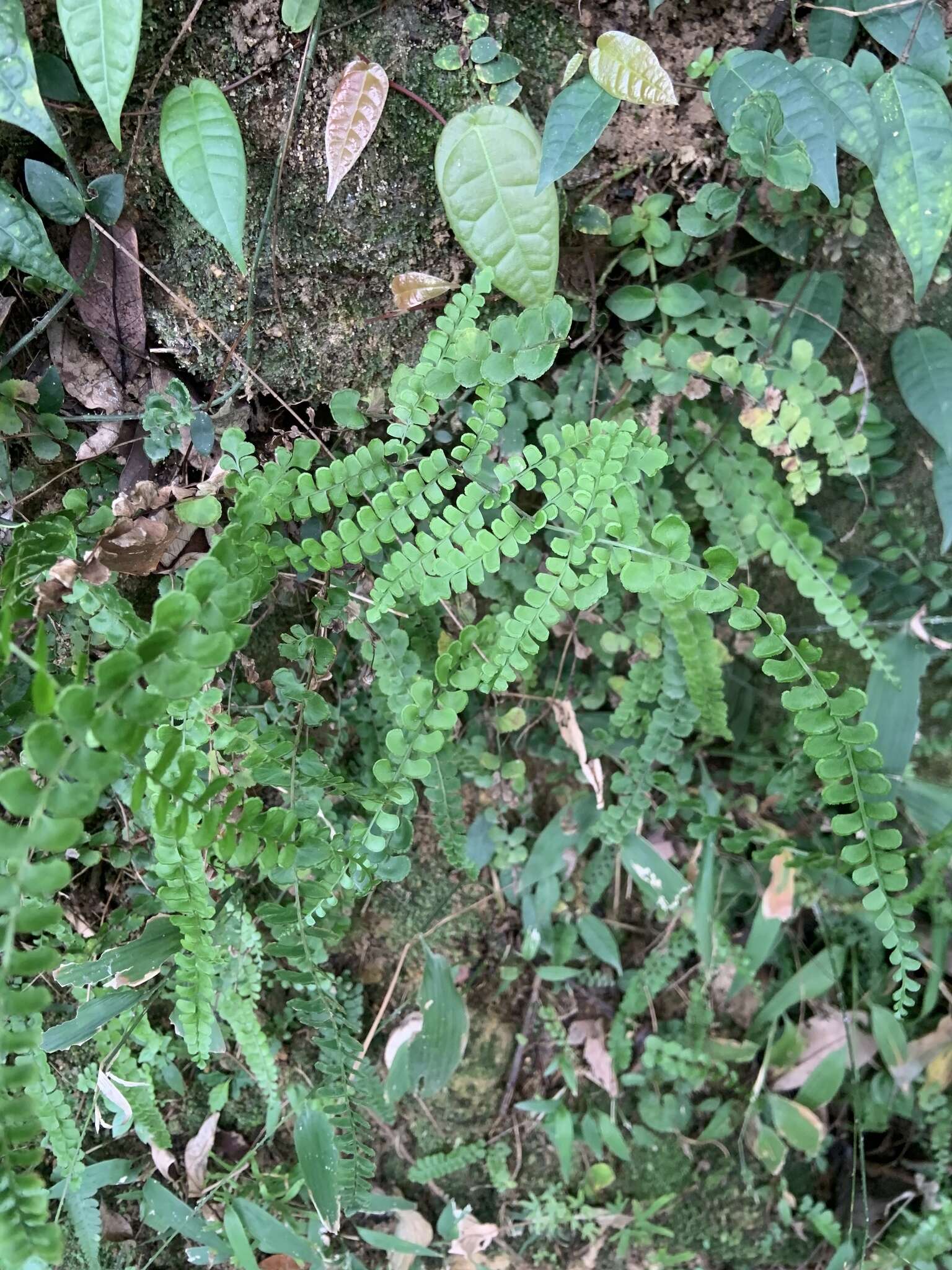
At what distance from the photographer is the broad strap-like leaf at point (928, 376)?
172 cm

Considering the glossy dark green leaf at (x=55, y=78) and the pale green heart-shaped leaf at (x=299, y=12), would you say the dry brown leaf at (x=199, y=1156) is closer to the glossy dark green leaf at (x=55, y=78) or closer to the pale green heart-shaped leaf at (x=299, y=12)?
the glossy dark green leaf at (x=55, y=78)

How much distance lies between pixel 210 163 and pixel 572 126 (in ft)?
2.04

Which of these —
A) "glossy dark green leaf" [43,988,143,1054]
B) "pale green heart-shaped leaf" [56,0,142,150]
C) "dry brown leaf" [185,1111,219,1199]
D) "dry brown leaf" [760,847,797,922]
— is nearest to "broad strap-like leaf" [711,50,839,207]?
"pale green heart-shaped leaf" [56,0,142,150]

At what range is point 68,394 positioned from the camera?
1544 millimetres

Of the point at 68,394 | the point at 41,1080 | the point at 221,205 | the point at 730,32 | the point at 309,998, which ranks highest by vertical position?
the point at 730,32

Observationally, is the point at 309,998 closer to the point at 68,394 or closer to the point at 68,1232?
the point at 68,1232

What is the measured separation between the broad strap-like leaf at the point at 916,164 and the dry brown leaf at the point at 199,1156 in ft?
8.01

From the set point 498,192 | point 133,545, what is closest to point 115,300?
point 133,545

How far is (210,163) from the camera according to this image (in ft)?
4.25

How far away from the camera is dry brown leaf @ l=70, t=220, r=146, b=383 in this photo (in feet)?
4.82

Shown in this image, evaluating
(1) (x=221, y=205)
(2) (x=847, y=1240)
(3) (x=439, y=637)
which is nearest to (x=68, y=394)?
(1) (x=221, y=205)

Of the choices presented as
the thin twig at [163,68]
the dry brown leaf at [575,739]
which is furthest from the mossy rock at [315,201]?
the dry brown leaf at [575,739]

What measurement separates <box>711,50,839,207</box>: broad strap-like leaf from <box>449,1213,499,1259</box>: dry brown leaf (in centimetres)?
264

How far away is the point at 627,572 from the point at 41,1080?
146cm
